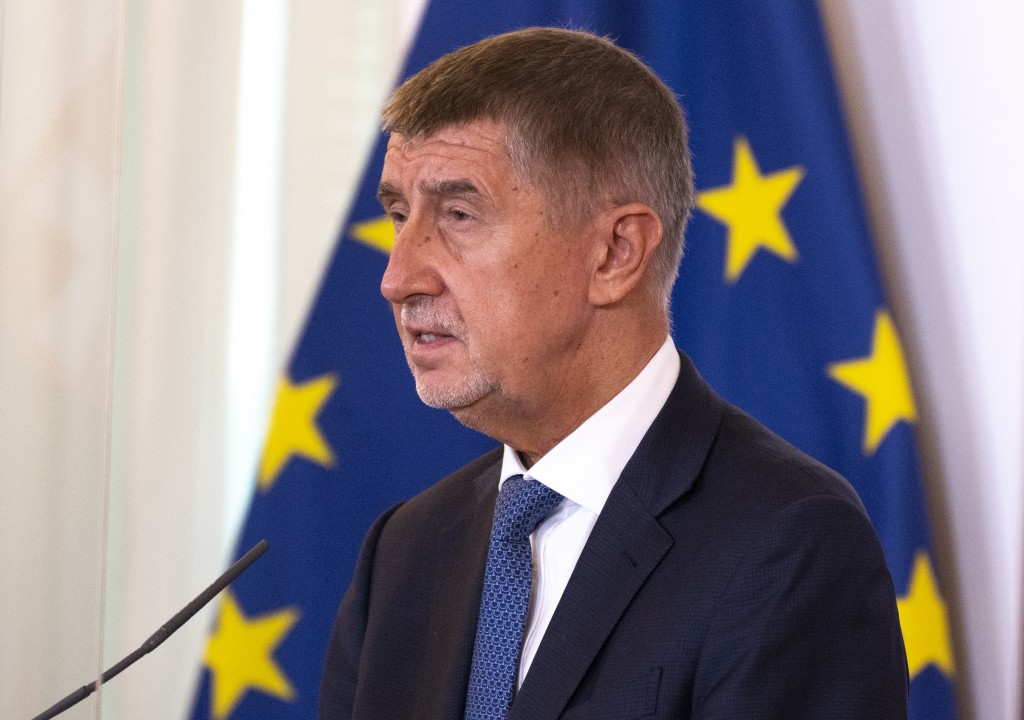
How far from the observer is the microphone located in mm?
789

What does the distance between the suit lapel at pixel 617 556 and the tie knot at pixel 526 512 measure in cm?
9

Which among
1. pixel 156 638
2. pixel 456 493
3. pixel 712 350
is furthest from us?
pixel 712 350

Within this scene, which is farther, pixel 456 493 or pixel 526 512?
pixel 456 493

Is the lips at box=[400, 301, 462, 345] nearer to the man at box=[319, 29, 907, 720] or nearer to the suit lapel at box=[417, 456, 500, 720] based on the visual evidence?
the man at box=[319, 29, 907, 720]

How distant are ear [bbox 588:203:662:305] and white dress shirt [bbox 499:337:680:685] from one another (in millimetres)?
99

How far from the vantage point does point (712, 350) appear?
2248mm

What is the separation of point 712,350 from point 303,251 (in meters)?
0.82

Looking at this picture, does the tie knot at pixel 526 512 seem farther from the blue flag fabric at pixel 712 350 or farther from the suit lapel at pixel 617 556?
the blue flag fabric at pixel 712 350

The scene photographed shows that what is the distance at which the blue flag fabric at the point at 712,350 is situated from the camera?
2113 millimetres

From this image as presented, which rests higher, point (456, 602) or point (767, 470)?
point (767, 470)

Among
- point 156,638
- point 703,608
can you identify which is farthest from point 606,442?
point 156,638

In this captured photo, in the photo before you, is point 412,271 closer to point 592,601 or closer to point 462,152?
point 462,152

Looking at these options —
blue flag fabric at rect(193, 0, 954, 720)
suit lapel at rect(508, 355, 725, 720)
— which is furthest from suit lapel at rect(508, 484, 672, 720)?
blue flag fabric at rect(193, 0, 954, 720)

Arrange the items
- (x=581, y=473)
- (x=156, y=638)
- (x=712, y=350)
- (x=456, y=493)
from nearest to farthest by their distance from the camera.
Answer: (x=156, y=638) < (x=581, y=473) < (x=456, y=493) < (x=712, y=350)
